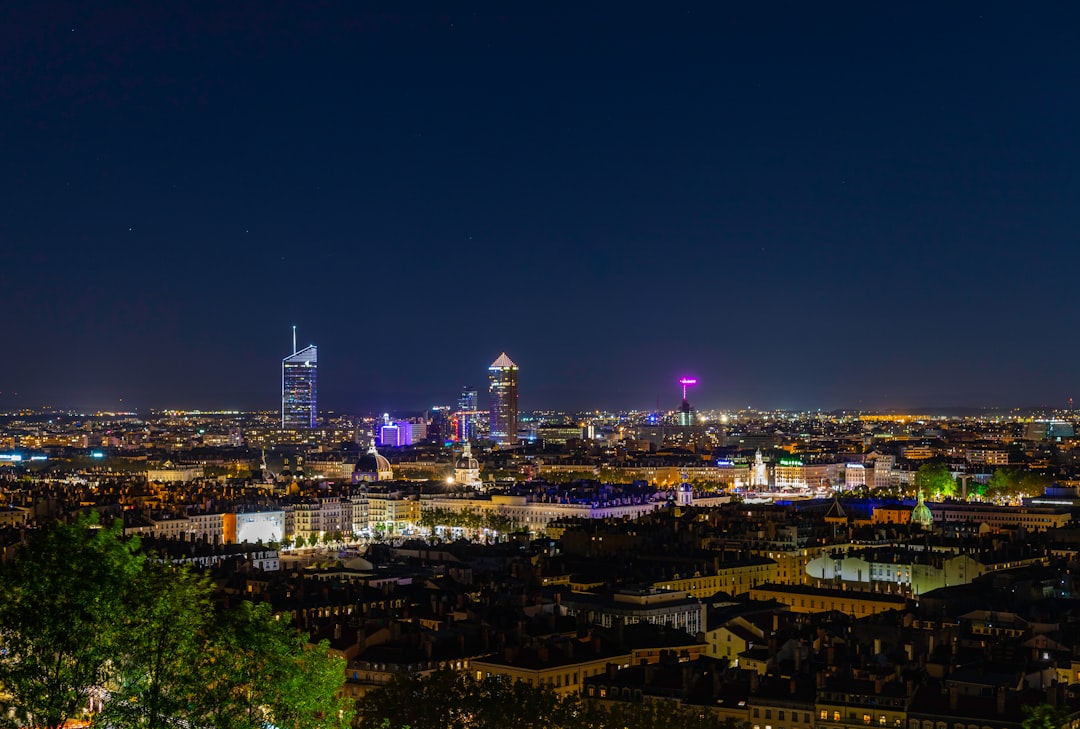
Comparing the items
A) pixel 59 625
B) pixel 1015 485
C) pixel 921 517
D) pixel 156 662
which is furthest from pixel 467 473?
pixel 59 625

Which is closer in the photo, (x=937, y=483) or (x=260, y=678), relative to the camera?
(x=260, y=678)

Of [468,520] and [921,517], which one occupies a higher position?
[921,517]

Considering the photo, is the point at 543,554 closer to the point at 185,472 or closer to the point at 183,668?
the point at 183,668

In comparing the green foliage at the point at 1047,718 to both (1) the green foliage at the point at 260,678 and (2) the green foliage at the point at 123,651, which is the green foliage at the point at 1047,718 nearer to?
(1) the green foliage at the point at 260,678

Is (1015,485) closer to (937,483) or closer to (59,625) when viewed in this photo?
(937,483)

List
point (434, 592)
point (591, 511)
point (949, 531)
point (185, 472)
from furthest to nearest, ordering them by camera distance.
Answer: point (185, 472) < point (591, 511) < point (949, 531) < point (434, 592)

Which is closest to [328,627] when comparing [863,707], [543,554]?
[863,707]

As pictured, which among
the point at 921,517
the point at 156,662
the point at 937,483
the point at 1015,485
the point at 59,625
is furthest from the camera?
the point at 937,483

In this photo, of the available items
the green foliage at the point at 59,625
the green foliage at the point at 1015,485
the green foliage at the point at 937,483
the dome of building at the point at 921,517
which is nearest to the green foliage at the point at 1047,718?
the green foliage at the point at 59,625

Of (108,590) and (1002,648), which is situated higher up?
(108,590)
